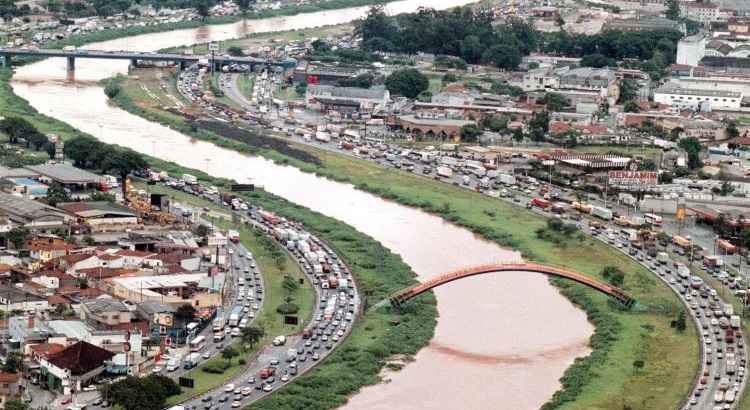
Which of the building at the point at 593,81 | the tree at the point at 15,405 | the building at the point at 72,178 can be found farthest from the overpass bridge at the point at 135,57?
the tree at the point at 15,405

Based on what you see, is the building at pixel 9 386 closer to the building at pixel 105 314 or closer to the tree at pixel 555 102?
the building at pixel 105 314

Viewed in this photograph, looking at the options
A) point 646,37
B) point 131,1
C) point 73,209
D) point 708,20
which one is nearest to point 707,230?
point 73,209

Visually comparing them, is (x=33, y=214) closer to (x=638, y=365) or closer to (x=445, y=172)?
(x=445, y=172)

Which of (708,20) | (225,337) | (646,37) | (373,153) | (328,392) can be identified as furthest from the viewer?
(708,20)

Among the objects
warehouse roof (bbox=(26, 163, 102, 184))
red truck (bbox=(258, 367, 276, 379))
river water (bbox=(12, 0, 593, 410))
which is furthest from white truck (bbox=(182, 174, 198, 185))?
red truck (bbox=(258, 367, 276, 379))

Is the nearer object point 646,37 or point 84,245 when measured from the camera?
point 84,245

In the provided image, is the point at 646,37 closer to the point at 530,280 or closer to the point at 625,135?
the point at 625,135

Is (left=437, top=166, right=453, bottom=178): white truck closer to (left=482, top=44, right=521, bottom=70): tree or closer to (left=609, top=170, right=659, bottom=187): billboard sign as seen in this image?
(left=609, top=170, right=659, bottom=187): billboard sign

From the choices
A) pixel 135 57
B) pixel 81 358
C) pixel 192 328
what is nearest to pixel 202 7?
pixel 135 57
